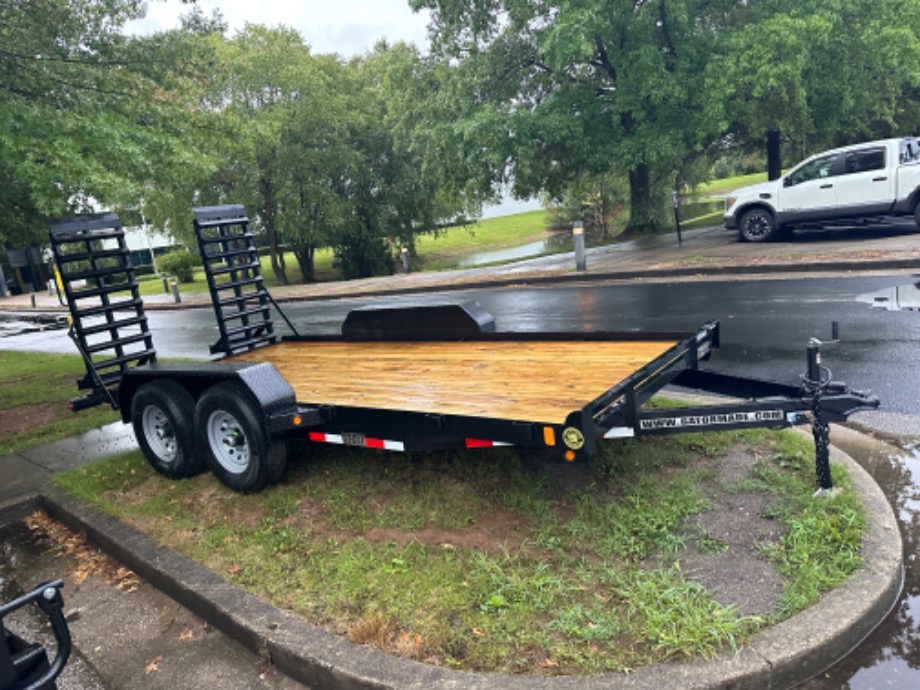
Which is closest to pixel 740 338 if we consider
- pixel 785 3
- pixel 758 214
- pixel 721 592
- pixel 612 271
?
pixel 721 592

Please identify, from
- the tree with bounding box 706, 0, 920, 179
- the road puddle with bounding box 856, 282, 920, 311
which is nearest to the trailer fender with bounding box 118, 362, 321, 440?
the road puddle with bounding box 856, 282, 920, 311

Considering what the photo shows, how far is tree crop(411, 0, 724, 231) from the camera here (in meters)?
18.3

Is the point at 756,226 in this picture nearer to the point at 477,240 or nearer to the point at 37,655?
the point at 37,655

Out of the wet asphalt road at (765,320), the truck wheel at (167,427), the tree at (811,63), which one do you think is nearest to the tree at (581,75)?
the tree at (811,63)

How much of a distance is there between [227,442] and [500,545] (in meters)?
2.30

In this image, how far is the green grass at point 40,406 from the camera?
7.78 metres

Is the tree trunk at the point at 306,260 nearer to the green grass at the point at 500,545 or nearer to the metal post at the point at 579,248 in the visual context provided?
the metal post at the point at 579,248

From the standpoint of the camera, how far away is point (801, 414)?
379cm

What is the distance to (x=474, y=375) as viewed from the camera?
4812mm

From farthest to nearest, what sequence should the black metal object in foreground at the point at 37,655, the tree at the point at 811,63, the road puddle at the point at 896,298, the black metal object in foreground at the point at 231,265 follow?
the tree at the point at 811,63 → the road puddle at the point at 896,298 → the black metal object in foreground at the point at 231,265 → the black metal object in foreground at the point at 37,655

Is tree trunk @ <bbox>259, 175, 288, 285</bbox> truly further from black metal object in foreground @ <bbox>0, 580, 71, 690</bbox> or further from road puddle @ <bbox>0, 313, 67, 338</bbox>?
black metal object in foreground @ <bbox>0, 580, 71, 690</bbox>

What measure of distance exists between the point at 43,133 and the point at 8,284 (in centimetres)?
5582

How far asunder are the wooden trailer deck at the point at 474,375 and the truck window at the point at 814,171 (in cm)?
1257

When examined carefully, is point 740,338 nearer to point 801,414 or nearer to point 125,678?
point 801,414
